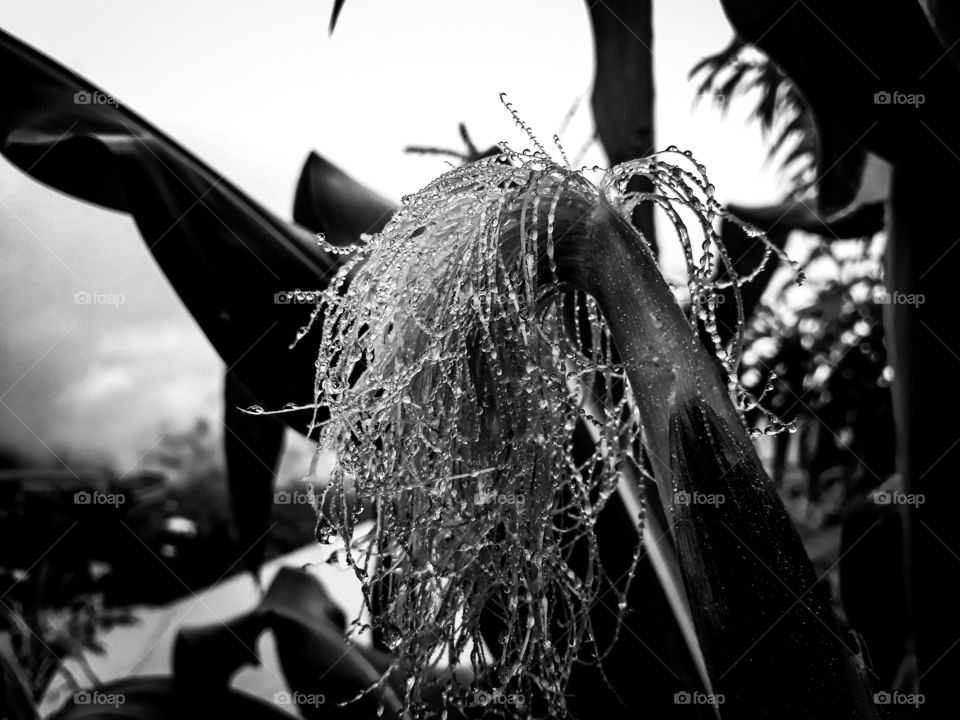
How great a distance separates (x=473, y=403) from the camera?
0.41 metres

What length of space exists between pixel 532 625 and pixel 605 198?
0.82 ft

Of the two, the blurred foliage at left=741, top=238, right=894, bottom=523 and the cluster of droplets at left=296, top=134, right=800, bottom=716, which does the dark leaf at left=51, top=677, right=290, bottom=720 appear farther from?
the blurred foliage at left=741, top=238, right=894, bottom=523

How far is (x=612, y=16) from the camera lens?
743mm

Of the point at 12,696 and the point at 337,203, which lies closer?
the point at 337,203

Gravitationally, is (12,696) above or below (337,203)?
below

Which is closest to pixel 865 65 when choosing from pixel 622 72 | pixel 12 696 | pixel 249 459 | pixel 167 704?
pixel 622 72

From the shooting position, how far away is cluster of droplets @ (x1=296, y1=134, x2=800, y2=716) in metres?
0.40

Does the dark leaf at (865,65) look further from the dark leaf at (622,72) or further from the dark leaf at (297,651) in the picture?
the dark leaf at (297,651)

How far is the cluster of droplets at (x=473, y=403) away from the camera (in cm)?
40

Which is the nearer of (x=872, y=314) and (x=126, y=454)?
(x=872, y=314)

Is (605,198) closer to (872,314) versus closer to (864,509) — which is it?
(864,509)

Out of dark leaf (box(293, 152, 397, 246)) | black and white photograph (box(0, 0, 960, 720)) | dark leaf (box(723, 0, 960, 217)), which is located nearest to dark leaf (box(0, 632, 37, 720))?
black and white photograph (box(0, 0, 960, 720))

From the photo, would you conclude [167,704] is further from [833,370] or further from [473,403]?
[833,370]

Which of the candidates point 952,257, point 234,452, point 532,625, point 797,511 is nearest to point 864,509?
point 952,257
